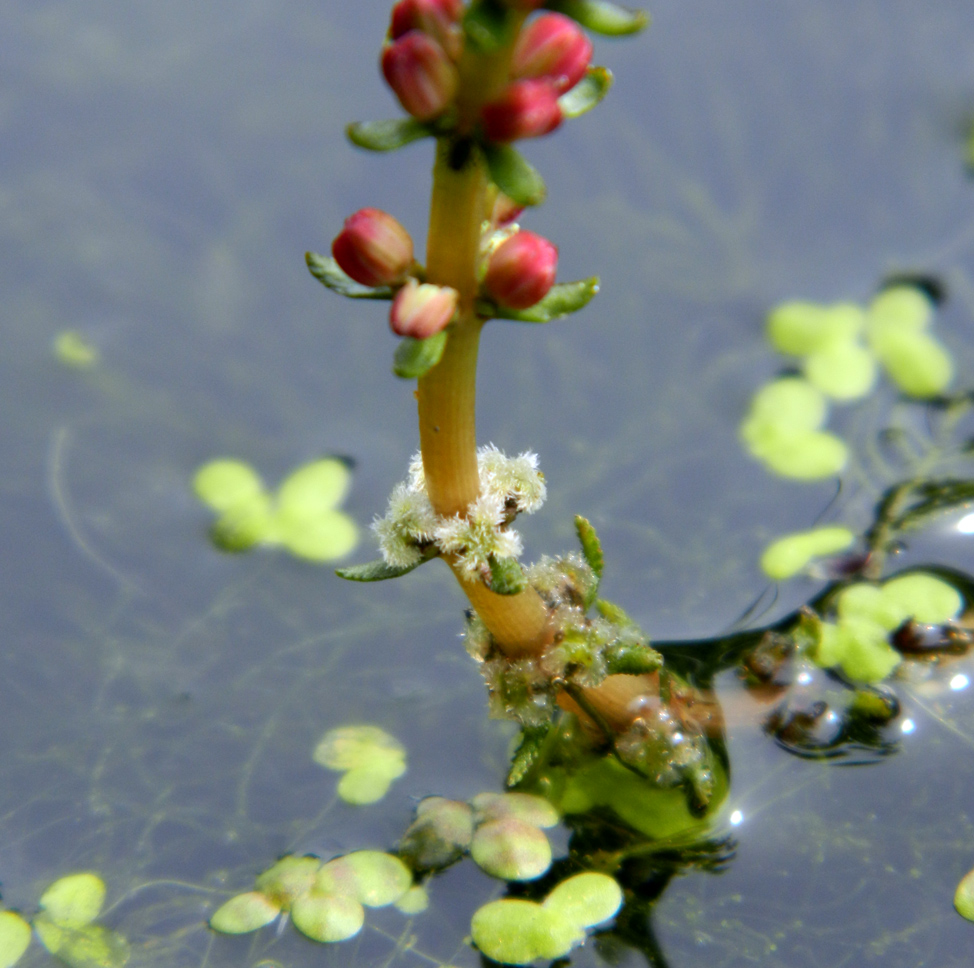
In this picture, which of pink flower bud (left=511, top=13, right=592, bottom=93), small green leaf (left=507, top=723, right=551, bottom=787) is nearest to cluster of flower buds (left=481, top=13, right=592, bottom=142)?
pink flower bud (left=511, top=13, right=592, bottom=93)

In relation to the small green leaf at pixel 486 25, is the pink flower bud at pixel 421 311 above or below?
below

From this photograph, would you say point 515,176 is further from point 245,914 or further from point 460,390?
point 245,914

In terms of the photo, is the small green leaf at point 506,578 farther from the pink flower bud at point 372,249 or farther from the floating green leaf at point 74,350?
the floating green leaf at point 74,350

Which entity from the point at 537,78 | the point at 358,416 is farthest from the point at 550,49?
the point at 358,416

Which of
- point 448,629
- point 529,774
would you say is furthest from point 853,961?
point 448,629

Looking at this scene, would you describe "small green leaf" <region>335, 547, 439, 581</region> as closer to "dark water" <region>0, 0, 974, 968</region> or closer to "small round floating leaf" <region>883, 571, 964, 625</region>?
"dark water" <region>0, 0, 974, 968</region>

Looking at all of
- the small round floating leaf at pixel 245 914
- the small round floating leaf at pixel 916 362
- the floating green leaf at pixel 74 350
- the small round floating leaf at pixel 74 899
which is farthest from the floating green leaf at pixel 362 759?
the small round floating leaf at pixel 916 362

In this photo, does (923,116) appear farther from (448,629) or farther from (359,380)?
(448,629)
